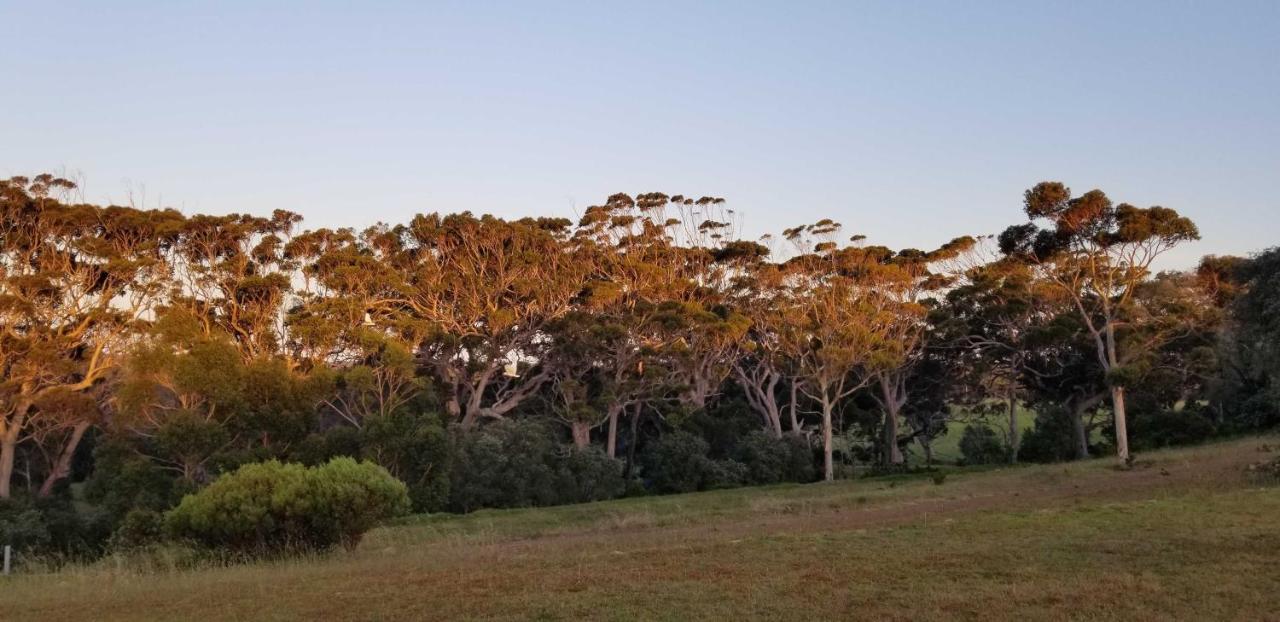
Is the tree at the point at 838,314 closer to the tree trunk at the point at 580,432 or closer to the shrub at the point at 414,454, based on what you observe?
the tree trunk at the point at 580,432

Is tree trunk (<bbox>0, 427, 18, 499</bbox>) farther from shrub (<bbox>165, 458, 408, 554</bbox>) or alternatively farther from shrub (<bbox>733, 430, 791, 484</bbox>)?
shrub (<bbox>733, 430, 791, 484</bbox>)

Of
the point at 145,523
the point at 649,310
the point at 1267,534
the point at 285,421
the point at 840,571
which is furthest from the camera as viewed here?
the point at 649,310

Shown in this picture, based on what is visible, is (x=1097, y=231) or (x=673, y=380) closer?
(x=1097, y=231)

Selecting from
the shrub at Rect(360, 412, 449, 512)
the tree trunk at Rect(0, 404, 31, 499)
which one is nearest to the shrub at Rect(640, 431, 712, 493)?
the shrub at Rect(360, 412, 449, 512)

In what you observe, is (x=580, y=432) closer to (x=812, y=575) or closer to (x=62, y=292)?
(x=62, y=292)

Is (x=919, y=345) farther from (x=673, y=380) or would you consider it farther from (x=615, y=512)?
(x=615, y=512)

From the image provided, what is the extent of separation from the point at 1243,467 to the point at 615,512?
1847 centimetres

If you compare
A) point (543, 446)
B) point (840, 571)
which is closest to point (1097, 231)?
point (543, 446)

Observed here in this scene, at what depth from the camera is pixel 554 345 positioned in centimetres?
4947

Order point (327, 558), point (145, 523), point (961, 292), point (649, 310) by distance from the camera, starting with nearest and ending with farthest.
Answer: point (327, 558) < point (145, 523) < point (649, 310) < point (961, 292)

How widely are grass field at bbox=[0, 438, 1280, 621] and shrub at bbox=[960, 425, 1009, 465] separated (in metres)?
35.6

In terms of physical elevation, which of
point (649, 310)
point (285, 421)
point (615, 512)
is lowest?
point (615, 512)

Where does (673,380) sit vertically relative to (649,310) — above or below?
below

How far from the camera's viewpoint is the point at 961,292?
53.2 m
